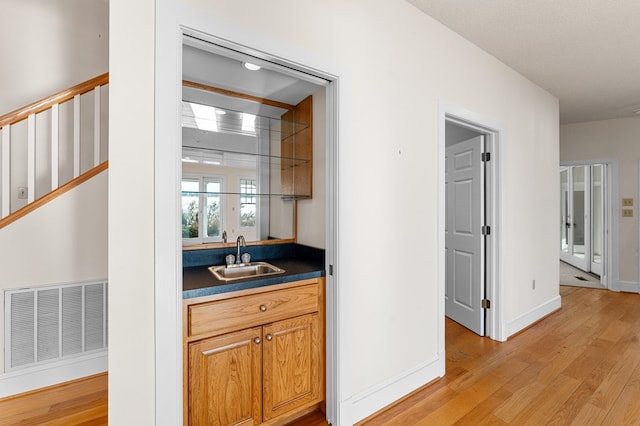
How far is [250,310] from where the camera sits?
157cm

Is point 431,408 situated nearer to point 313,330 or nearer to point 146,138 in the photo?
point 313,330

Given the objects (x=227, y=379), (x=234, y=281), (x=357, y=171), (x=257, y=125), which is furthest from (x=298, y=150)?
(x=227, y=379)

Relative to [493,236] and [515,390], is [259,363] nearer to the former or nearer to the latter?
[515,390]

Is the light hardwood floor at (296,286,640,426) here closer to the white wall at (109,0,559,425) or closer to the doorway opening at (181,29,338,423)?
the white wall at (109,0,559,425)

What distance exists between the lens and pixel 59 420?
1821 mm

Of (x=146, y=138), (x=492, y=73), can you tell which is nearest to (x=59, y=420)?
(x=146, y=138)

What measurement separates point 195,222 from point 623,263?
6336 millimetres

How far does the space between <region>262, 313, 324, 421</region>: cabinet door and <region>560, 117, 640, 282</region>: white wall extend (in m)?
5.65

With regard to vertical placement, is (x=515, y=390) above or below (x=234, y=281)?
below

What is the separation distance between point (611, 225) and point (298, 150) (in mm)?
5457

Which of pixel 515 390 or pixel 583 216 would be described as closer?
pixel 515 390

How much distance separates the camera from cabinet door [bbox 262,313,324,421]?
A: 5.38ft

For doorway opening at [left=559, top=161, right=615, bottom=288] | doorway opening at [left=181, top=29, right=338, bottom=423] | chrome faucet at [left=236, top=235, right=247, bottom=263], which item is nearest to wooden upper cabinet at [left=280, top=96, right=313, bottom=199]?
doorway opening at [left=181, top=29, right=338, bottom=423]

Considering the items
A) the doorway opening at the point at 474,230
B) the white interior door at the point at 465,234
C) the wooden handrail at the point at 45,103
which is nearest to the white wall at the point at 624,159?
the doorway opening at the point at 474,230
